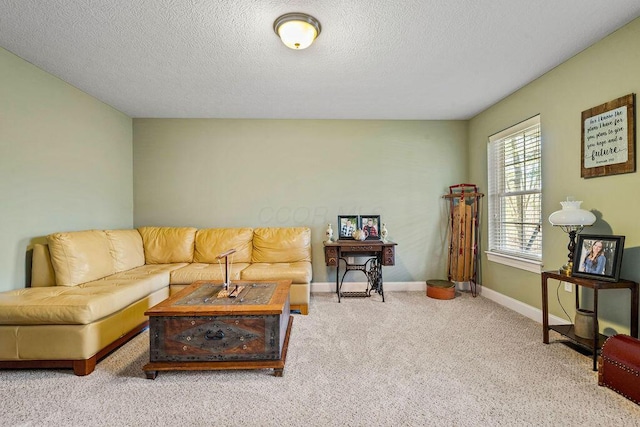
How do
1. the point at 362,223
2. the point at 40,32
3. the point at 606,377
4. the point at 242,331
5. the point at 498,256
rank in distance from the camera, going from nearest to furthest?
the point at 606,377 < the point at 242,331 < the point at 40,32 < the point at 498,256 < the point at 362,223

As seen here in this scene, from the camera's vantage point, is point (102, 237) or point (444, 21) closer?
point (444, 21)

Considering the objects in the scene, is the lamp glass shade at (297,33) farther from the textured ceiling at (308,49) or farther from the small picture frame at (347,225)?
the small picture frame at (347,225)

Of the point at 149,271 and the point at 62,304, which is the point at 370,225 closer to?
the point at 149,271

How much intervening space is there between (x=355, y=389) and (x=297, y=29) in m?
2.55

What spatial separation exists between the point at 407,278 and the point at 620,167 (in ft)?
9.01

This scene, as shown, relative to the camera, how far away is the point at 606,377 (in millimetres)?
1905

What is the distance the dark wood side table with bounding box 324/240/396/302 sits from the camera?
12.6 feet

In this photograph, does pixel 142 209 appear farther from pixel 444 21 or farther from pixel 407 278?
pixel 444 21

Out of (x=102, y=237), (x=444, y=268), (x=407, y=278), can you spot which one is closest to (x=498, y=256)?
(x=444, y=268)

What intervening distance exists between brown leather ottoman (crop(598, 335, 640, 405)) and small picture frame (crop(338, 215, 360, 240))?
280cm

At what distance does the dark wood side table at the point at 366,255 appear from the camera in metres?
3.83

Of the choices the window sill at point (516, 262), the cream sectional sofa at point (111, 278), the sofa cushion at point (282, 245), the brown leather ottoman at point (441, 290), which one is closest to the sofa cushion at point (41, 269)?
the cream sectional sofa at point (111, 278)

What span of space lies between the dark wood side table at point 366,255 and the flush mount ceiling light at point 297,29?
7.84 feet

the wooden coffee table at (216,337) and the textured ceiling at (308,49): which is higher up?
the textured ceiling at (308,49)
